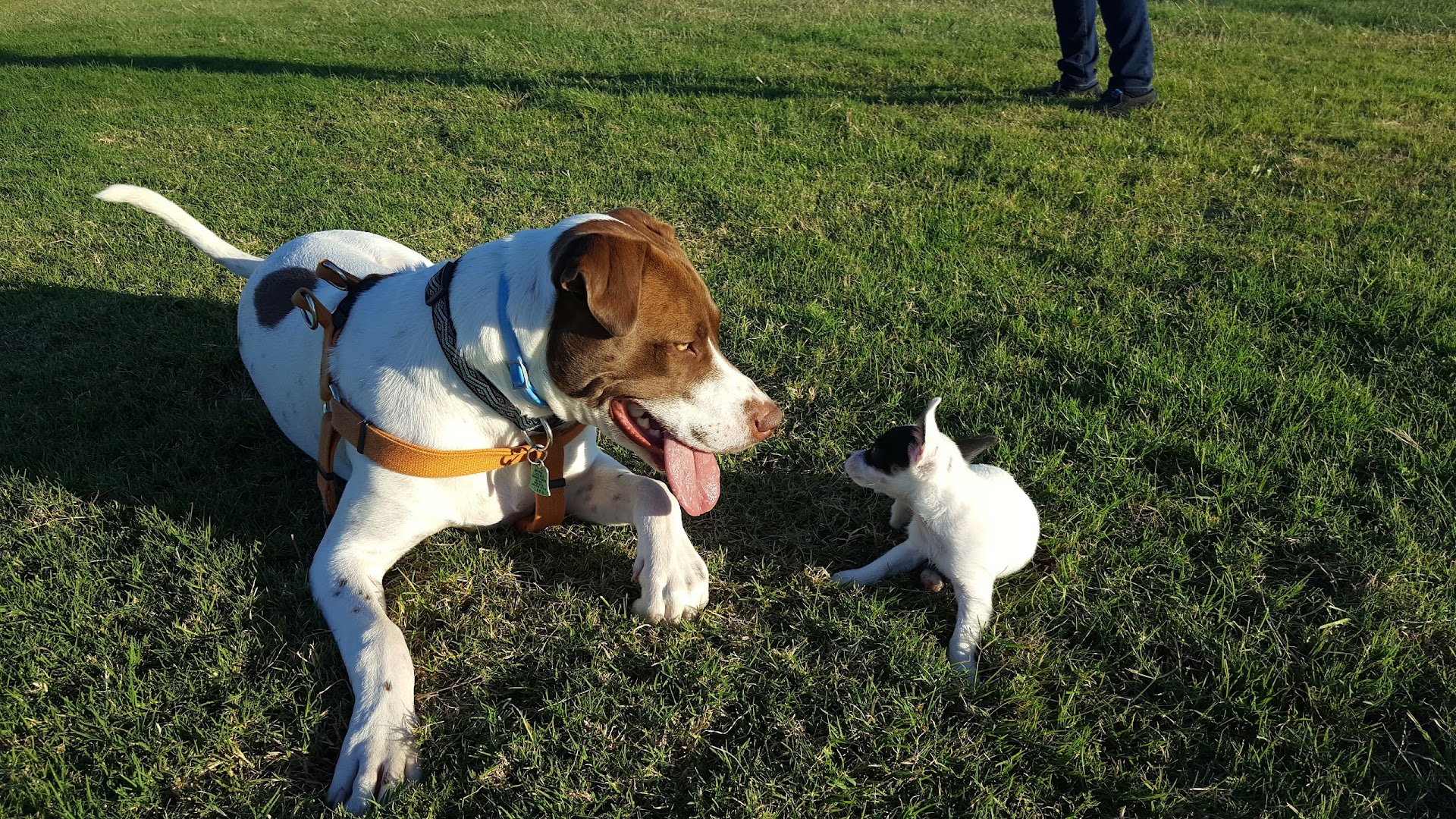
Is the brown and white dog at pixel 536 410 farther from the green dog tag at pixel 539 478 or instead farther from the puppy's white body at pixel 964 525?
the puppy's white body at pixel 964 525

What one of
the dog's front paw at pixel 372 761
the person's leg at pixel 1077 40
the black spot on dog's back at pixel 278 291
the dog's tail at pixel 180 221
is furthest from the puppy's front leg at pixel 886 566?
the person's leg at pixel 1077 40

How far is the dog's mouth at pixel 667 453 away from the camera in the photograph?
2.92 metres

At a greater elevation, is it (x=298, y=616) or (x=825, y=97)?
(x=825, y=97)

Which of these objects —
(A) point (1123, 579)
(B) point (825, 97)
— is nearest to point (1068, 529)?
(A) point (1123, 579)

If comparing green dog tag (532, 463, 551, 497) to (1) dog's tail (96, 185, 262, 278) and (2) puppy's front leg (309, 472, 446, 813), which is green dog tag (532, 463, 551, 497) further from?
(1) dog's tail (96, 185, 262, 278)

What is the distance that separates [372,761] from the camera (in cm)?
242

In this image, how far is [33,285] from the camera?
5.66 meters

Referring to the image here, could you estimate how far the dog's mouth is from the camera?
292 centimetres

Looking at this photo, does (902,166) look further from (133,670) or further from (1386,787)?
(133,670)

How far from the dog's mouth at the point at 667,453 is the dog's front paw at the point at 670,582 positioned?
0.16 metres

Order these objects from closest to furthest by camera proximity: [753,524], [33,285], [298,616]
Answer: [298,616] < [753,524] < [33,285]

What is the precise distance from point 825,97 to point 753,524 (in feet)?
22.7

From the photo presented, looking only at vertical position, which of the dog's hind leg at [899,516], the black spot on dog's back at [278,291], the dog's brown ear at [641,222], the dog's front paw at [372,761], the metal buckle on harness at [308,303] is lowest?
the dog's front paw at [372,761]

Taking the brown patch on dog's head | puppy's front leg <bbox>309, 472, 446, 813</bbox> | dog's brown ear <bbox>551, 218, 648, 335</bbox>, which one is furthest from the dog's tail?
dog's brown ear <bbox>551, 218, 648, 335</bbox>
